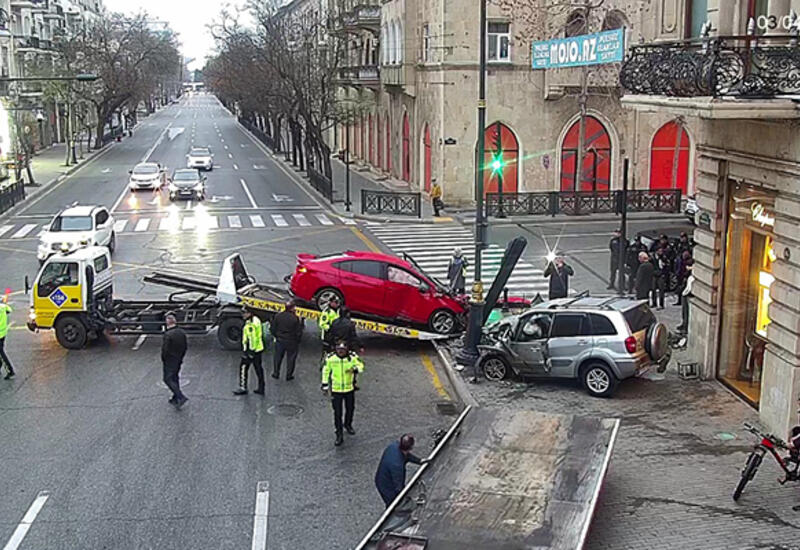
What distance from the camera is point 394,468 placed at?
432 inches

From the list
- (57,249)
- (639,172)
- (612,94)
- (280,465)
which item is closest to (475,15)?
(612,94)

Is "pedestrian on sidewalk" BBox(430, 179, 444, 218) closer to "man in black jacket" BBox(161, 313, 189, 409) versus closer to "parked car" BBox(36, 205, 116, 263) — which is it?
"parked car" BBox(36, 205, 116, 263)

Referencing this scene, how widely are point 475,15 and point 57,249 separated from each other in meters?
21.3

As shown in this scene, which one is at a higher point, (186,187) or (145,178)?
(145,178)

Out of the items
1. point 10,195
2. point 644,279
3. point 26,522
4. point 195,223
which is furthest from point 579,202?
point 26,522

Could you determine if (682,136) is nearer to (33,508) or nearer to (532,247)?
(532,247)

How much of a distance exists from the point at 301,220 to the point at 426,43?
1088 cm

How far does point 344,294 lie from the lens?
2019 centimetres

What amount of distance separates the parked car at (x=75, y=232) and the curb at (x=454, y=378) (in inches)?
563

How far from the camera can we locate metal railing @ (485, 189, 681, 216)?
40562mm

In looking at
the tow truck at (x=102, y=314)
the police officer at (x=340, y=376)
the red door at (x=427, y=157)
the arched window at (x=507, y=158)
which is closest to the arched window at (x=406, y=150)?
the red door at (x=427, y=157)

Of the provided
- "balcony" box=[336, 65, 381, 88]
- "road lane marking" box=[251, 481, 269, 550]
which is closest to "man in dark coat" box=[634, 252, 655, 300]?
"road lane marking" box=[251, 481, 269, 550]

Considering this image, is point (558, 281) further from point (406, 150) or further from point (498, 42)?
point (406, 150)

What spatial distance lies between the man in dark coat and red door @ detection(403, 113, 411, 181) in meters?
29.3
